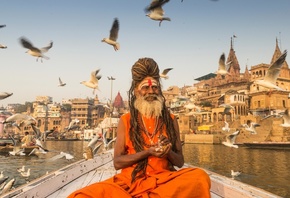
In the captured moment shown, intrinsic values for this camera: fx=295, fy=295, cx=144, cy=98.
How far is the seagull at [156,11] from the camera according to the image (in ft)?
25.0

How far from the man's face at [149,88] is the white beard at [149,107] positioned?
0.09ft

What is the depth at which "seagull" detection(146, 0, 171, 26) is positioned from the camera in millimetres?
7629

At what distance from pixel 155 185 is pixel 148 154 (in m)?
0.25

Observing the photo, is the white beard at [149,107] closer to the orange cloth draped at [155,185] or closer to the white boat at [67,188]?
the orange cloth draped at [155,185]

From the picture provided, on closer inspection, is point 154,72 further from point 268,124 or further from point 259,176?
point 268,124

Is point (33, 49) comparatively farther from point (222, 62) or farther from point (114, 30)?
point (222, 62)

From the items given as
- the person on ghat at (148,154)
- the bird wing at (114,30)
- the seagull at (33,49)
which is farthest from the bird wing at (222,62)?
the person on ghat at (148,154)

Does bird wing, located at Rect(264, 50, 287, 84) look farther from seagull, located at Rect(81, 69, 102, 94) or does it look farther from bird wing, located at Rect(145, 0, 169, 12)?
seagull, located at Rect(81, 69, 102, 94)

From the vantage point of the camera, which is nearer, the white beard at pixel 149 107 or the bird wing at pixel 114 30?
the white beard at pixel 149 107

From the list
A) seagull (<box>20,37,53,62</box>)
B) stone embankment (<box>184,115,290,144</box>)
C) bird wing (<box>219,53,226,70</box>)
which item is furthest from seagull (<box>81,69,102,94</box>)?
stone embankment (<box>184,115,290,144</box>)

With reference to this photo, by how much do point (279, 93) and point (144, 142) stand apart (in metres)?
55.8

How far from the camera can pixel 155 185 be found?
232 cm

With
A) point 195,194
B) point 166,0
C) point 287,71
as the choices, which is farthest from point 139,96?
point 287,71

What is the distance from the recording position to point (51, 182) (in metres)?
3.43
